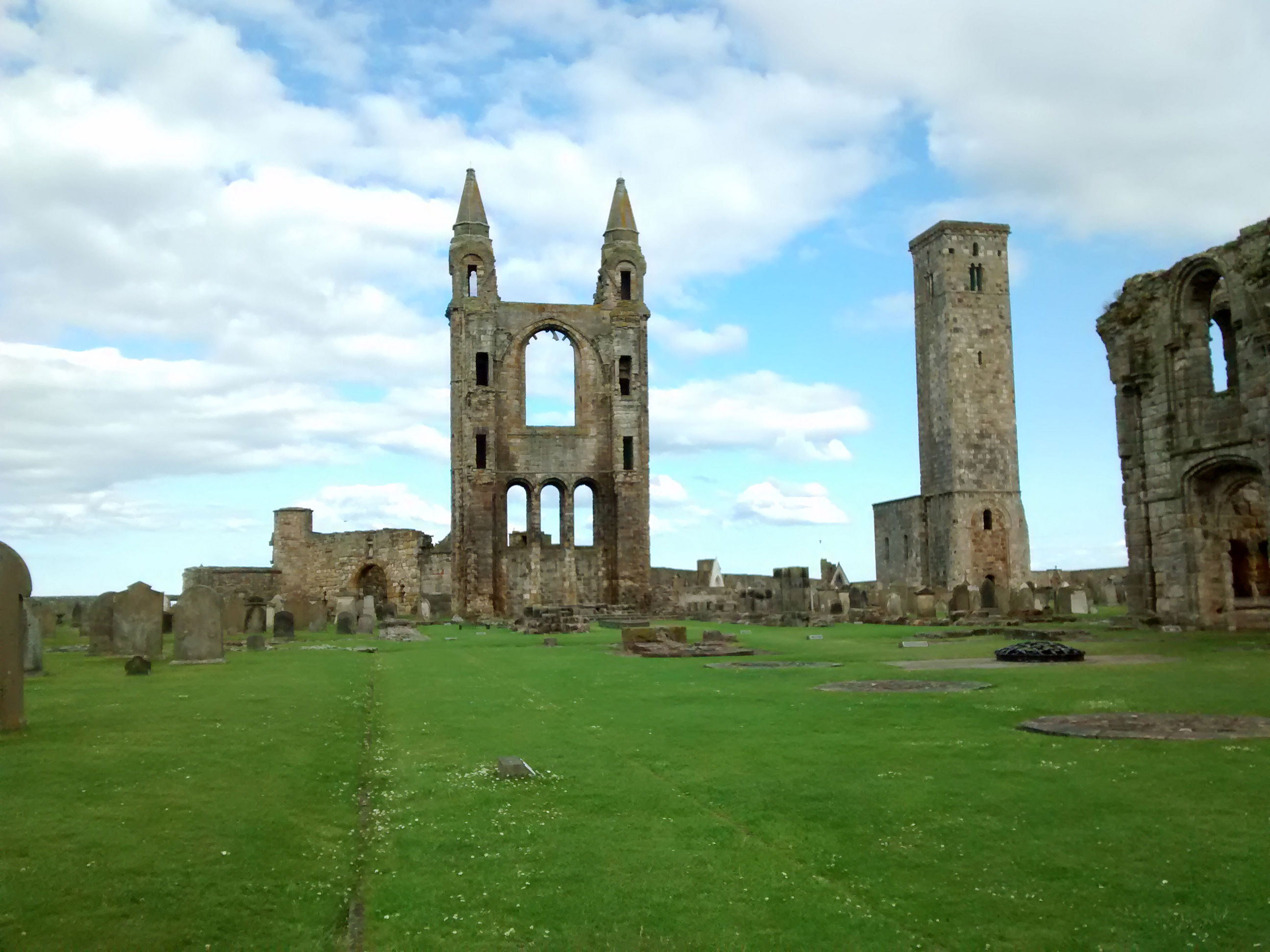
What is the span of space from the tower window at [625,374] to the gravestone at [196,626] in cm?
2742

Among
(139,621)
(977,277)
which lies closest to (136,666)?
(139,621)

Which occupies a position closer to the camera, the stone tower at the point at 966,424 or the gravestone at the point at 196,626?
the gravestone at the point at 196,626

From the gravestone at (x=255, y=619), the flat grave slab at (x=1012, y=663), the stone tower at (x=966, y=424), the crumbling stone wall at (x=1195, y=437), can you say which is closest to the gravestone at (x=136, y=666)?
the flat grave slab at (x=1012, y=663)

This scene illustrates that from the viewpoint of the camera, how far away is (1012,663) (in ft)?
47.0

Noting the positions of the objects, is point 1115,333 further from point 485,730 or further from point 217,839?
point 217,839

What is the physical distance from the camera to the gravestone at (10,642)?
27.9ft

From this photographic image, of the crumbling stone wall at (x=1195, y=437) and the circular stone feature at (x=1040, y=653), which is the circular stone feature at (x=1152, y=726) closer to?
the circular stone feature at (x=1040, y=653)

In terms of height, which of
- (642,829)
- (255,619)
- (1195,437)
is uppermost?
(1195,437)

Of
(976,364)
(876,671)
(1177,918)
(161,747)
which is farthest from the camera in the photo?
(976,364)

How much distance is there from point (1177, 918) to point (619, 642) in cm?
1773

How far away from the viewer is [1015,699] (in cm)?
1019

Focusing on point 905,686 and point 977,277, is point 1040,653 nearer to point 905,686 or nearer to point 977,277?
point 905,686

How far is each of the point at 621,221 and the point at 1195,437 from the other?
27.2 metres

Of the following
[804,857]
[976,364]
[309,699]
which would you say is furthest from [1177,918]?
[976,364]
